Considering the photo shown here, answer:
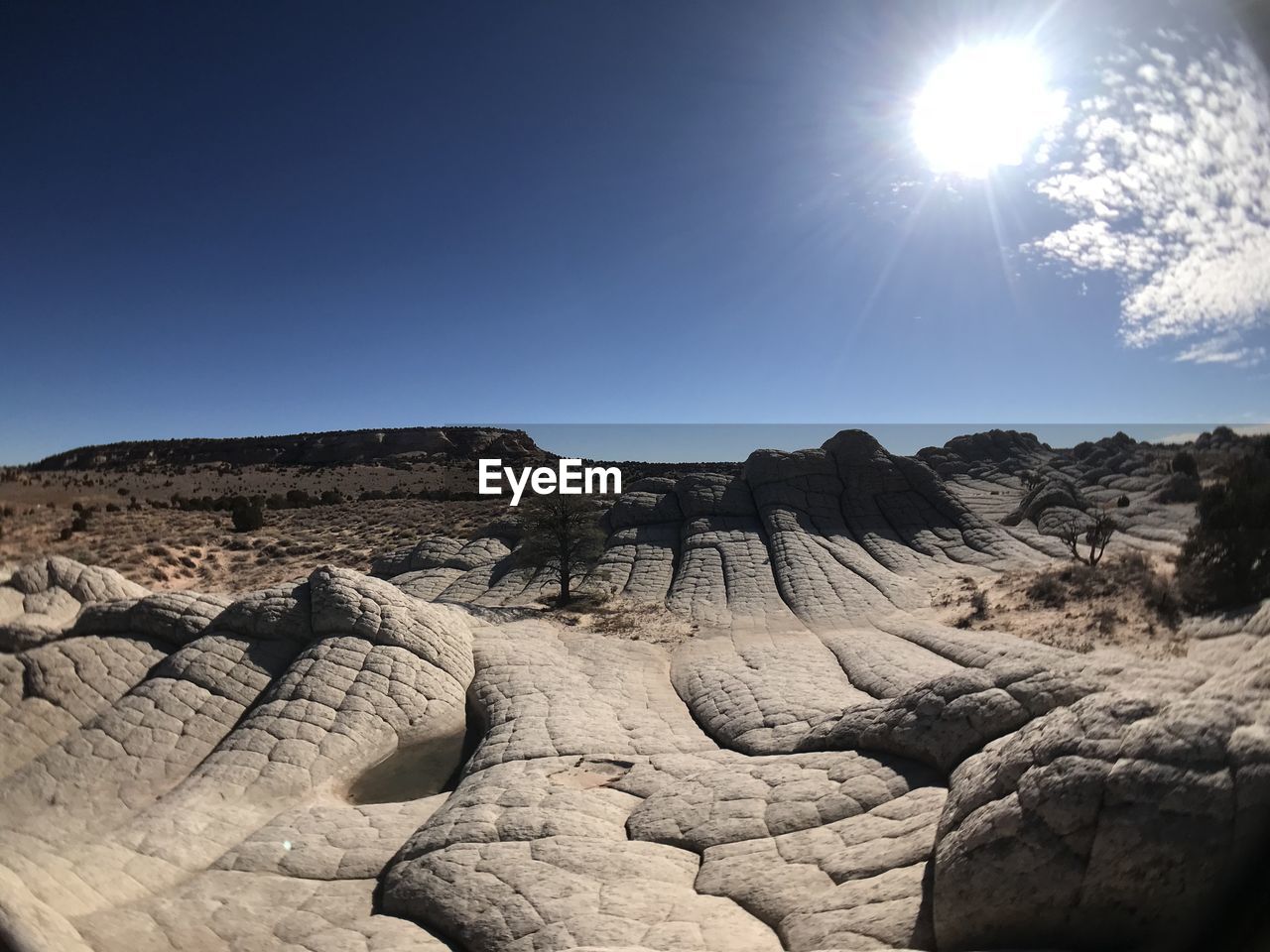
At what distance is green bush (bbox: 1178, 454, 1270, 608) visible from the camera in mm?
17188

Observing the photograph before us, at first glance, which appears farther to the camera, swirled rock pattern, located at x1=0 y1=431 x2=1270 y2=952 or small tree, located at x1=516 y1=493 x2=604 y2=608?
small tree, located at x1=516 y1=493 x2=604 y2=608

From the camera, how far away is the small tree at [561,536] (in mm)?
27000

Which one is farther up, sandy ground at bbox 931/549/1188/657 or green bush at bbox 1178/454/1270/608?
green bush at bbox 1178/454/1270/608

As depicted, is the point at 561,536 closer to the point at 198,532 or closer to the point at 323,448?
the point at 198,532

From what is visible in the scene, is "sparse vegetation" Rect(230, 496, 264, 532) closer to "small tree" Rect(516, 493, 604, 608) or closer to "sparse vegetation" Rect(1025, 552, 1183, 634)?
"small tree" Rect(516, 493, 604, 608)

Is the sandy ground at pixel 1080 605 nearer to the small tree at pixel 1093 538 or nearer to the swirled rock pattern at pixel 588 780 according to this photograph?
the small tree at pixel 1093 538

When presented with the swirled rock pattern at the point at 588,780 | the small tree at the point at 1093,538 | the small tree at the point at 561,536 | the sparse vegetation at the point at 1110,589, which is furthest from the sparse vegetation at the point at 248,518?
the small tree at the point at 1093,538

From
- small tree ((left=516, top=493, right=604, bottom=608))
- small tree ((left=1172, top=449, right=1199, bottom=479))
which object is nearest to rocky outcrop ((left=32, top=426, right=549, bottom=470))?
small tree ((left=516, top=493, right=604, bottom=608))

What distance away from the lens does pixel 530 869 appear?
7098mm

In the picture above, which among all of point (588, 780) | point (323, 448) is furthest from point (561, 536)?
point (323, 448)

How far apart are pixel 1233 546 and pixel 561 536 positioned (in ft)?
74.8

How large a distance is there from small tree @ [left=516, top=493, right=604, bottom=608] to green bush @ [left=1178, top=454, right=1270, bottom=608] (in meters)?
21.0

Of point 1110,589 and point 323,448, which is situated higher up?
point 323,448

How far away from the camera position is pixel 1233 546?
1762cm
